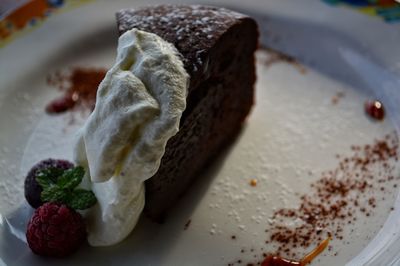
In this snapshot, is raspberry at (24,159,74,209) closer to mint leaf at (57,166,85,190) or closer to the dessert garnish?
the dessert garnish

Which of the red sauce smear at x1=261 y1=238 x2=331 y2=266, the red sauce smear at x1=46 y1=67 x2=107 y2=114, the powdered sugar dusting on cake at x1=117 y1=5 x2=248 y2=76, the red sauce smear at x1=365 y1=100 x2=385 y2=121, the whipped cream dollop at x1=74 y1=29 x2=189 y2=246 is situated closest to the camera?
the whipped cream dollop at x1=74 y1=29 x2=189 y2=246

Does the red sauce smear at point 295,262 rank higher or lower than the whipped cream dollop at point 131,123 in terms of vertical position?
lower

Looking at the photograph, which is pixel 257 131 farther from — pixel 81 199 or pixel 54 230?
pixel 54 230

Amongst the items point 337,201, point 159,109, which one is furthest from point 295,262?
point 159,109

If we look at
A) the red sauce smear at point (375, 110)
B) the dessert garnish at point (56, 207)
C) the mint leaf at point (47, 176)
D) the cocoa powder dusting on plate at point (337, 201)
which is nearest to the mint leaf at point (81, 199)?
the dessert garnish at point (56, 207)

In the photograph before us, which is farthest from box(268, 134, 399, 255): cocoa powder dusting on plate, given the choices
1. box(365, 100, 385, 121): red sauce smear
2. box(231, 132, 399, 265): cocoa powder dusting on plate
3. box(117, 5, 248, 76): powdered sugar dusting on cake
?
box(117, 5, 248, 76): powdered sugar dusting on cake

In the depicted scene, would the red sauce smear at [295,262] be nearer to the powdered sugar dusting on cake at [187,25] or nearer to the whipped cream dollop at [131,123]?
the whipped cream dollop at [131,123]

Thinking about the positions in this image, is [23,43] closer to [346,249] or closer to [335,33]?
[335,33]
